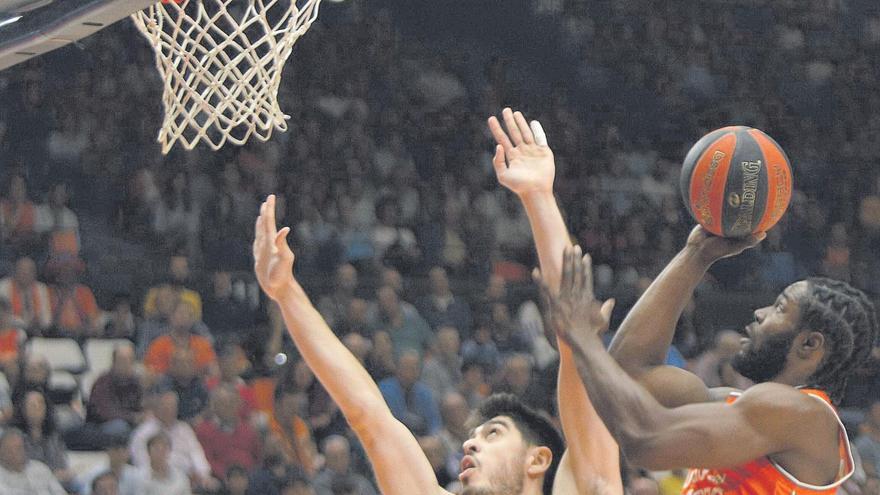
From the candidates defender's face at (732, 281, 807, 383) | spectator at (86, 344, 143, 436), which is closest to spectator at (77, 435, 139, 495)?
spectator at (86, 344, 143, 436)

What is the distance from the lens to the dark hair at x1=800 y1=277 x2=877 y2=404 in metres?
3.05

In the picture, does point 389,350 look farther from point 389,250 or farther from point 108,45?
point 108,45

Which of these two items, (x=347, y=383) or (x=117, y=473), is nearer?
(x=347, y=383)

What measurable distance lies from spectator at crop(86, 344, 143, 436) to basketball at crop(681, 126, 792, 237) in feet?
14.1

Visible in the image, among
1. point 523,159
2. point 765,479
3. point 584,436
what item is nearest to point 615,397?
point 584,436

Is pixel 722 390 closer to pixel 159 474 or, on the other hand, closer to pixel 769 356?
pixel 769 356

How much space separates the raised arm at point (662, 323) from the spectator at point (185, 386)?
436cm

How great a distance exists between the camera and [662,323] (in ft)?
10.5

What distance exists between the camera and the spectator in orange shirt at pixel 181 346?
745 cm

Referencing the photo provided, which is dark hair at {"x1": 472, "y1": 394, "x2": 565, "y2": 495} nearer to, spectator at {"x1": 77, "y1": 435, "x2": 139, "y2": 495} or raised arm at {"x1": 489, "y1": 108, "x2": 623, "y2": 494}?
raised arm at {"x1": 489, "y1": 108, "x2": 623, "y2": 494}

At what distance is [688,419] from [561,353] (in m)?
0.33

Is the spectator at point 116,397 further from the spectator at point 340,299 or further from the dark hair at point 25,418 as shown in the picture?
the spectator at point 340,299

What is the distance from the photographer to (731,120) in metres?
11.6

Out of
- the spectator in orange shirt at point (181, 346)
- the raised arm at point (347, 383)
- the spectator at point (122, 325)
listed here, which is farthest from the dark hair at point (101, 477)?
the raised arm at point (347, 383)
